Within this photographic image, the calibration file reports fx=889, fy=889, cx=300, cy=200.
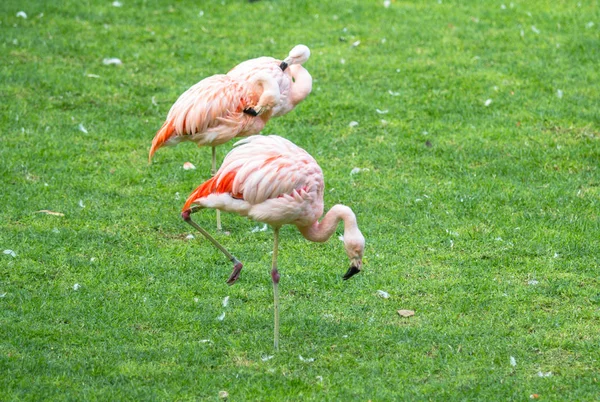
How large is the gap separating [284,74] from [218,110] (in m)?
0.77

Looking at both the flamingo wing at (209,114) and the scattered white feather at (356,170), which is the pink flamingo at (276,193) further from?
the scattered white feather at (356,170)

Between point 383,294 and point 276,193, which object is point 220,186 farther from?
point 383,294

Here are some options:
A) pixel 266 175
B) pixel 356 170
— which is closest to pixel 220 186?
pixel 266 175

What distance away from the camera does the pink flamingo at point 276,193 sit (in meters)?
5.51

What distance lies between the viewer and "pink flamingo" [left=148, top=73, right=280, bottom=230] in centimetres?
708

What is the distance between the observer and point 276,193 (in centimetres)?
554

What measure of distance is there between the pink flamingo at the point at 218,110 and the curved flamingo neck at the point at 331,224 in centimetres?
165

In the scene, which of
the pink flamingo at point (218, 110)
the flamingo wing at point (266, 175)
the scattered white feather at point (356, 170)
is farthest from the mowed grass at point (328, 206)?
the flamingo wing at point (266, 175)

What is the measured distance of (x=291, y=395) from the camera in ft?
16.5

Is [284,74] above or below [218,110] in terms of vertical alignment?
above

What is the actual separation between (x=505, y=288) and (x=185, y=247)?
2.49 meters

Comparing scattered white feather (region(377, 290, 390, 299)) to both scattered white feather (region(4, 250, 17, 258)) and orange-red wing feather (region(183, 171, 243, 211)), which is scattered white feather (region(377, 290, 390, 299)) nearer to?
orange-red wing feather (region(183, 171, 243, 211))

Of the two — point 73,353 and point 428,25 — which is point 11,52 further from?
point 73,353

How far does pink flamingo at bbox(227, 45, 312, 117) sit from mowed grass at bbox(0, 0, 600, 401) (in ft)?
3.26
